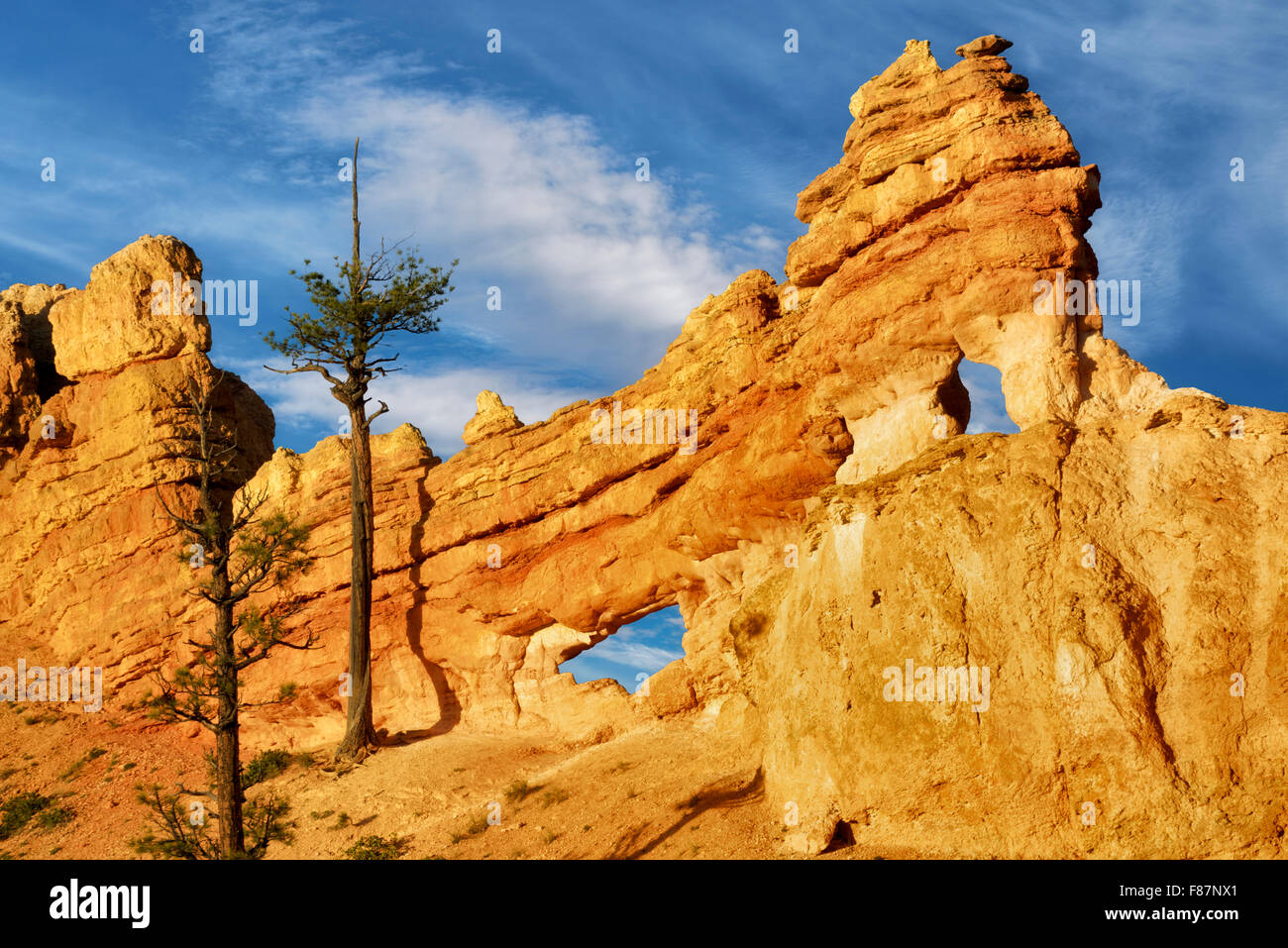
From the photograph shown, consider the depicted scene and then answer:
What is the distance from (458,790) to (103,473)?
17.8m

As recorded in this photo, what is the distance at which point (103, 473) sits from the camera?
3369cm

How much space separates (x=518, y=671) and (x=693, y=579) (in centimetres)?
569

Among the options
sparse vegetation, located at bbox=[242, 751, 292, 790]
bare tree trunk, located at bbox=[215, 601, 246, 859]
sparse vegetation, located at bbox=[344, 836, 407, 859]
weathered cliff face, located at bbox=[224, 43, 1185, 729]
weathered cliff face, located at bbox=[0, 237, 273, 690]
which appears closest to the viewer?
bare tree trunk, located at bbox=[215, 601, 246, 859]

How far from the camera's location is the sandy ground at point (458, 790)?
19.2m

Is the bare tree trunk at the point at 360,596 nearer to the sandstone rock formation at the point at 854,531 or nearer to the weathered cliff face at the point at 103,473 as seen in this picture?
the sandstone rock formation at the point at 854,531

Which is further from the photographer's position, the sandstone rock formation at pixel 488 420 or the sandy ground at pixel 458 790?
the sandstone rock formation at pixel 488 420

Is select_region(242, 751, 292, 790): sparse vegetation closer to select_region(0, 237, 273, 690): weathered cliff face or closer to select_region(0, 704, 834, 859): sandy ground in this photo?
select_region(0, 704, 834, 859): sandy ground

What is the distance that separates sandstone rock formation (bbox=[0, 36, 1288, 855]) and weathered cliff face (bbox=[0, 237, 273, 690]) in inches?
4.6

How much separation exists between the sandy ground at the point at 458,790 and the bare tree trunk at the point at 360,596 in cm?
82

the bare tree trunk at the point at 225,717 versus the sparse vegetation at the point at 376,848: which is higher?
the bare tree trunk at the point at 225,717

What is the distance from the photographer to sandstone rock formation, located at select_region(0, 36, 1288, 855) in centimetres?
1485

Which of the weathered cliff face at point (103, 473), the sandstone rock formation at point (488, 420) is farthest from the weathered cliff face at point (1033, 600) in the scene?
the weathered cliff face at point (103, 473)

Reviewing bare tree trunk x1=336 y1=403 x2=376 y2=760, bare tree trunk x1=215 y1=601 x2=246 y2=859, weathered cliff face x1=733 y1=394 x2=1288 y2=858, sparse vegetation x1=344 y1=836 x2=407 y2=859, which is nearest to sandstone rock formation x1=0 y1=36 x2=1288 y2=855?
weathered cliff face x1=733 y1=394 x2=1288 y2=858

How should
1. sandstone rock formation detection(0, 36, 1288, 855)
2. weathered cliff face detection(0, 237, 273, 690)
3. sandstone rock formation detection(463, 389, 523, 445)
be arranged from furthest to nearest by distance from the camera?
weathered cliff face detection(0, 237, 273, 690) → sandstone rock formation detection(463, 389, 523, 445) → sandstone rock formation detection(0, 36, 1288, 855)
